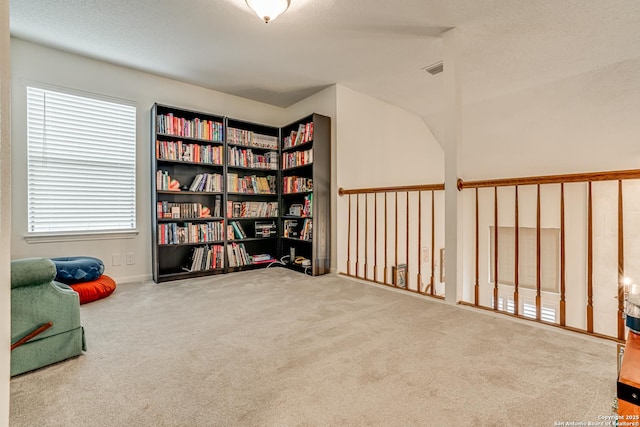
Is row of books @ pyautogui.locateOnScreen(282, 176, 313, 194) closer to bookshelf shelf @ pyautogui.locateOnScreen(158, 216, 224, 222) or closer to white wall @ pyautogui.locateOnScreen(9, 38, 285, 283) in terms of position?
bookshelf shelf @ pyautogui.locateOnScreen(158, 216, 224, 222)

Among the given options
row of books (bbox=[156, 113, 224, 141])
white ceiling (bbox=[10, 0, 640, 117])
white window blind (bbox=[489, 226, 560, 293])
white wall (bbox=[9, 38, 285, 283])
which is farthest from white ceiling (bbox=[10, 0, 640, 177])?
white window blind (bbox=[489, 226, 560, 293])

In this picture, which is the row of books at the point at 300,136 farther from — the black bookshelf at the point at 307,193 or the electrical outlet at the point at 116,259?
the electrical outlet at the point at 116,259

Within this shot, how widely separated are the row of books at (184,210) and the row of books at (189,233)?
10 centimetres

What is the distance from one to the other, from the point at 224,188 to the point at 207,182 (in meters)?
0.21

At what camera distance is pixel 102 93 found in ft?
10.1

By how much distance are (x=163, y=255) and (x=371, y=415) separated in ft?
9.97

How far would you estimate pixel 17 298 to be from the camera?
136cm

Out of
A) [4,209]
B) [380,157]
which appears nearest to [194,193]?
[380,157]

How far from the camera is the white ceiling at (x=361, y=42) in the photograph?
7.48ft

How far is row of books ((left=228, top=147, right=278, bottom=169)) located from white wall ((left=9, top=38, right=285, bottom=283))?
0.65 metres

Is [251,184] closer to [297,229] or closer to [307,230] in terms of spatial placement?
[297,229]

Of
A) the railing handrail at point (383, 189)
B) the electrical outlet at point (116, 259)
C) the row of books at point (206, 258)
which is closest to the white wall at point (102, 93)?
the electrical outlet at point (116, 259)

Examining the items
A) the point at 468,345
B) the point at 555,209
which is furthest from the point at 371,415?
the point at 555,209

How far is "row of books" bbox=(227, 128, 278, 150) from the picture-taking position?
12.1 feet
